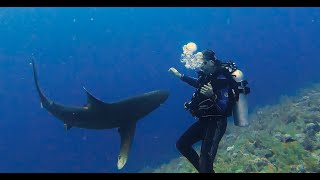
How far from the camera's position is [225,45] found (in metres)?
129

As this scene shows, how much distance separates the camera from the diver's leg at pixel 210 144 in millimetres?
7320

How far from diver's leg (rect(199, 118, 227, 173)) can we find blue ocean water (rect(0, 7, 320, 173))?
18.7 m

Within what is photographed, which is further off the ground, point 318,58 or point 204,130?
point 204,130

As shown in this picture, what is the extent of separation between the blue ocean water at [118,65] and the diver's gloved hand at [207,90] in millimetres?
19114

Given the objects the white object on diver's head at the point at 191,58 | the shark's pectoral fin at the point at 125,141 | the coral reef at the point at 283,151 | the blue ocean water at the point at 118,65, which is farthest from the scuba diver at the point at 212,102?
the blue ocean water at the point at 118,65

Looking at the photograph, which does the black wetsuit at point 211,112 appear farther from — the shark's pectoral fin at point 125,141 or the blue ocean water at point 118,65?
the blue ocean water at point 118,65

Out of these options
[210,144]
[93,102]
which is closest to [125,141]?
[93,102]

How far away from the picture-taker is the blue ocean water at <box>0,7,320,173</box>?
44.8 m

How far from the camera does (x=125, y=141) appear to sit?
9.75 metres

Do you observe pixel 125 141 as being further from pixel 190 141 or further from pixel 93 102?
pixel 190 141

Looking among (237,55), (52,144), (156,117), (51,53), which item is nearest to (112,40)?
(51,53)

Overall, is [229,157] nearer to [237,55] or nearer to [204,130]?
[204,130]

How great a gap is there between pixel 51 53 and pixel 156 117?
159ft

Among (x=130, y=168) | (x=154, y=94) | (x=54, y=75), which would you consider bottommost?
(x=54, y=75)
